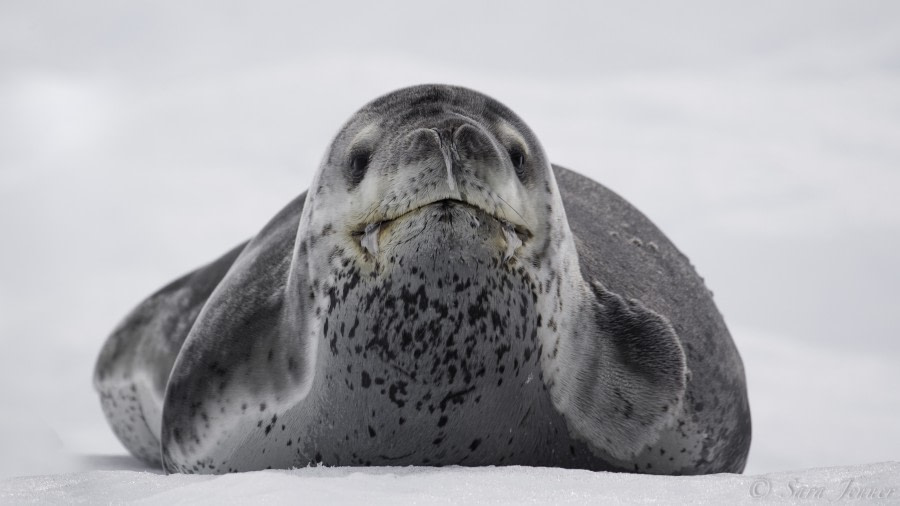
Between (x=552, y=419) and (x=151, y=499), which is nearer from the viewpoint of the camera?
(x=151, y=499)

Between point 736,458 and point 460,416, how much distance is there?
1512 mm

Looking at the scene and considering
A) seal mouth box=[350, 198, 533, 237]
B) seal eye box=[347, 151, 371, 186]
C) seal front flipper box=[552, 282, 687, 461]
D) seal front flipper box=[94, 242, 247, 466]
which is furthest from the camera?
seal front flipper box=[94, 242, 247, 466]

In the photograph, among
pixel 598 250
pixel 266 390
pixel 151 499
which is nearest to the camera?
pixel 151 499

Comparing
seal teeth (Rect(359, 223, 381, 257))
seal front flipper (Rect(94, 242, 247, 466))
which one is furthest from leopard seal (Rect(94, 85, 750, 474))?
seal front flipper (Rect(94, 242, 247, 466))

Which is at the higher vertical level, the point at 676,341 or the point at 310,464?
the point at 676,341

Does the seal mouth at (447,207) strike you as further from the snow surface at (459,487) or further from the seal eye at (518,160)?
the snow surface at (459,487)

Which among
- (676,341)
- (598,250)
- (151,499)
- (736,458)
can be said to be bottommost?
(736,458)

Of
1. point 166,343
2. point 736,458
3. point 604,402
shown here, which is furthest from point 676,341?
point 166,343

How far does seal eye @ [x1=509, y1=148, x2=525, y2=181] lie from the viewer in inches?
128

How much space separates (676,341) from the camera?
149 inches

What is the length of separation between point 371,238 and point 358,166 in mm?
298

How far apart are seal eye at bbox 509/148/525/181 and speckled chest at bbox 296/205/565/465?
0.31 m

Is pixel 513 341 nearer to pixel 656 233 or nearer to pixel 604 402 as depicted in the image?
pixel 604 402

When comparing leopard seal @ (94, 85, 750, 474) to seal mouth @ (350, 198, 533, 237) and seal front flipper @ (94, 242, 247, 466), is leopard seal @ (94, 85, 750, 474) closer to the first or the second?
seal mouth @ (350, 198, 533, 237)
